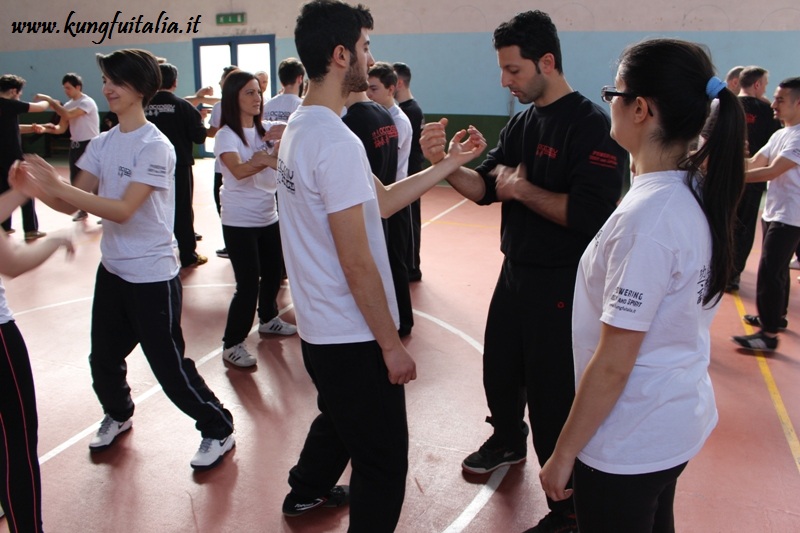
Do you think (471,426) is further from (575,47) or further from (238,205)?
(575,47)

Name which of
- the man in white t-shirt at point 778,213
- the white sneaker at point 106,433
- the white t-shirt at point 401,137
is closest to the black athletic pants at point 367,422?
the white sneaker at point 106,433

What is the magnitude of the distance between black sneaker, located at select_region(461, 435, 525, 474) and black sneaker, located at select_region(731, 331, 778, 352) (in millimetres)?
2670

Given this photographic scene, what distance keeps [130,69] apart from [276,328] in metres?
2.58

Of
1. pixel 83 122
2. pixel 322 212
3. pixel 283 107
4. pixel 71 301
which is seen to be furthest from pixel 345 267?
pixel 83 122

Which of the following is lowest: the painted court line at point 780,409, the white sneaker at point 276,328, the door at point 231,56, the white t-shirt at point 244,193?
the painted court line at point 780,409

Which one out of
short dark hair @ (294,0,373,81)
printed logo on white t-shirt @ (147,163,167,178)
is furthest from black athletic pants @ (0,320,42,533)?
short dark hair @ (294,0,373,81)

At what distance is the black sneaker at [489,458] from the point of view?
10.5 feet

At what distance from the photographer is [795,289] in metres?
6.44

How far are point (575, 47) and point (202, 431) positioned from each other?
11.0 metres

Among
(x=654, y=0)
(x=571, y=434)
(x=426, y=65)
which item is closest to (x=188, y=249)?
(x=571, y=434)

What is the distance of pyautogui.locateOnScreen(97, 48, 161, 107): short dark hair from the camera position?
2.86 metres

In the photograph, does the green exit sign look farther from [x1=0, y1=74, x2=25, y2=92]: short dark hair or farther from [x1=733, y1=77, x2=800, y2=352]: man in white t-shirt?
[x1=733, y1=77, x2=800, y2=352]: man in white t-shirt

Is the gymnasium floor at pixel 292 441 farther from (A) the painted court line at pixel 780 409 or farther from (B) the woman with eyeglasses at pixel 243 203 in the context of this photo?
(B) the woman with eyeglasses at pixel 243 203

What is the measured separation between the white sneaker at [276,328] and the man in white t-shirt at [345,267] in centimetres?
288
